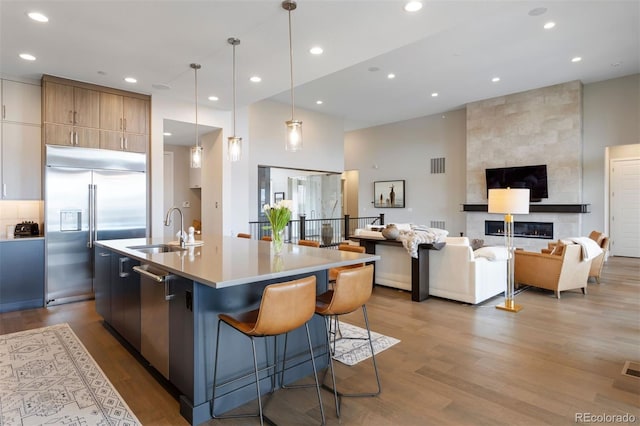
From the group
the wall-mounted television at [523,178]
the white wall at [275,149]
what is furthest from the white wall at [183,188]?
the wall-mounted television at [523,178]

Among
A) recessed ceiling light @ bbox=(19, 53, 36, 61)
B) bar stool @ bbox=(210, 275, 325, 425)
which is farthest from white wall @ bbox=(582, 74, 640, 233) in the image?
recessed ceiling light @ bbox=(19, 53, 36, 61)

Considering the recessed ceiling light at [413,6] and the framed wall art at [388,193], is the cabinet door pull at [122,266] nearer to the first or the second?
the recessed ceiling light at [413,6]

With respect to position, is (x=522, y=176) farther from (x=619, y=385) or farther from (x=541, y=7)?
(x=619, y=385)

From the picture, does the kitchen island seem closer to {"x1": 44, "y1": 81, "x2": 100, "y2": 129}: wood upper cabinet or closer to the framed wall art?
{"x1": 44, "y1": 81, "x2": 100, "y2": 129}: wood upper cabinet

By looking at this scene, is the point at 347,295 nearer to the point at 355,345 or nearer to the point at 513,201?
the point at 355,345

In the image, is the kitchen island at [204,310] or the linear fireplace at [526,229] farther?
the linear fireplace at [526,229]

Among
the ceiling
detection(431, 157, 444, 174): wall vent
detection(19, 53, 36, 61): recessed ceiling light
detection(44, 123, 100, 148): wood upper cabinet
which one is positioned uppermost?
the ceiling

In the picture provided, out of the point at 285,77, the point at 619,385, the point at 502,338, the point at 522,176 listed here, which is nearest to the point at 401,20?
the point at 285,77

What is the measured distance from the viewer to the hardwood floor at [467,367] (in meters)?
2.21

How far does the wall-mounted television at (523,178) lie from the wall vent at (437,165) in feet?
5.03

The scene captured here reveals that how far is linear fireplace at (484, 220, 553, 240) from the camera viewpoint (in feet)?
26.5

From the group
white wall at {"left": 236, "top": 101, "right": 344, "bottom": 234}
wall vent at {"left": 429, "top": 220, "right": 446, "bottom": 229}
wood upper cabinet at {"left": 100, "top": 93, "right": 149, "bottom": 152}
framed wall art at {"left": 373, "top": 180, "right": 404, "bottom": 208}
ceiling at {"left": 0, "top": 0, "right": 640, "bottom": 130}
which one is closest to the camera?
ceiling at {"left": 0, "top": 0, "right": 640, "bottom": 130}

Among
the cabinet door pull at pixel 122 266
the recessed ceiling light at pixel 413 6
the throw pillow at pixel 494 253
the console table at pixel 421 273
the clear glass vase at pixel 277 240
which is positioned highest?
the recessed ceiling light at pixel 413 6

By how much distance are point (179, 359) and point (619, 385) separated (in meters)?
3.15
